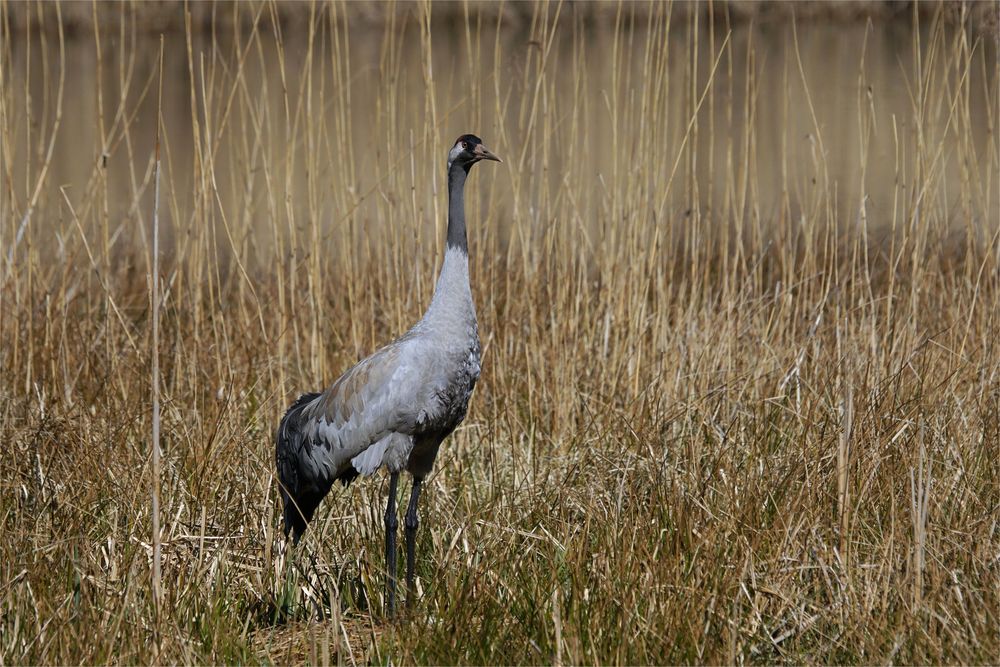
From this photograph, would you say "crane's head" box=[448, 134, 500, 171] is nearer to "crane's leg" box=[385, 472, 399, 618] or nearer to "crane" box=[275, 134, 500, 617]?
"crane" box=[275, 134, 500, 617]

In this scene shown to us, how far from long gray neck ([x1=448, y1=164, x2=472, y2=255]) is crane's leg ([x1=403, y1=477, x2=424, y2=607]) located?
621 millimetres

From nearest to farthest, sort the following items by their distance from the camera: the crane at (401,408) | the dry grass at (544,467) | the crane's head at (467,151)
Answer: the dry grass at (544,467)
the crane at (401,408)
the crane's head at (467,151)

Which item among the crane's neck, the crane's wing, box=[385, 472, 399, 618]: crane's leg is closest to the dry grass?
box=[385, 472, 399, 618]: crane's leg

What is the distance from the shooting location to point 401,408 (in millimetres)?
2590

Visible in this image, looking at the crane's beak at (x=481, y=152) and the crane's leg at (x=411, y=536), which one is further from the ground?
the crane's beak at (x=481, y=152)

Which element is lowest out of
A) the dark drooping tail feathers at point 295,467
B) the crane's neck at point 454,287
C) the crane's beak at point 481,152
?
the dark drooping tail feathers at point 295,467

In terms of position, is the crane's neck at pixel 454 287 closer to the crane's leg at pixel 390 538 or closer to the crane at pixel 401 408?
the crane at pixel 401 408

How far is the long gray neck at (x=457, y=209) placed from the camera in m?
2.62

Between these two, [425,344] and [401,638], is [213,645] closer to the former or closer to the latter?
[401,638]

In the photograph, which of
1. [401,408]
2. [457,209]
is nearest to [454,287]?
[457,209]

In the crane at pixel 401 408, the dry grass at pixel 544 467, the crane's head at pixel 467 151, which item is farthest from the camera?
the crane's head at pixel 467 151

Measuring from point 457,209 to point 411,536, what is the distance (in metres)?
0.80

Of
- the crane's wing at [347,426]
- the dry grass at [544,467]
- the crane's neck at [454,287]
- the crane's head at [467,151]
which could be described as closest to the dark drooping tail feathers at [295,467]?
the crane's wing at [347,426]

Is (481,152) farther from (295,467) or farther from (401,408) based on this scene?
(295,467)
